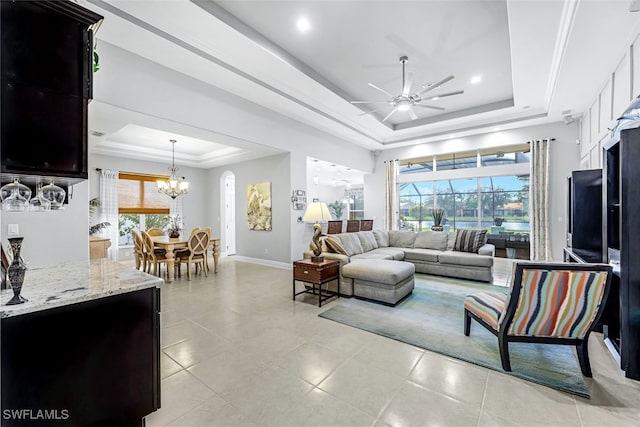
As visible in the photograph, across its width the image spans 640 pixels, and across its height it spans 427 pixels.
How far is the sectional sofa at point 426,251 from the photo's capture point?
4.81m

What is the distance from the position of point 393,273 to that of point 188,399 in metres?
2.75

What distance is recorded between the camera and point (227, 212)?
8.92 meters

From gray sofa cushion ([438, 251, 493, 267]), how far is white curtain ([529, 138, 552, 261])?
2464 millimetres

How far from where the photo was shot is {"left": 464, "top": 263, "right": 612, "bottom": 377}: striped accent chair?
2.03 m

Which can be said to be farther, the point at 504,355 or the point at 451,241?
the point at 451,241

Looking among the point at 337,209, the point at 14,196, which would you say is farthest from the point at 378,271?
the point at 337,209

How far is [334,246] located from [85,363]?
3.60 meters

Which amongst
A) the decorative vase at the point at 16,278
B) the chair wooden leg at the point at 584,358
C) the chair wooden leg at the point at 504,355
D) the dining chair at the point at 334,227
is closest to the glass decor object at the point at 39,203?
the decorative vase at the point at 16,278

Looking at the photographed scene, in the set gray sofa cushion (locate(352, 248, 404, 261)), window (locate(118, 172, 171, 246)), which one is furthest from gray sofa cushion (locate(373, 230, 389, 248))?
window (locate(118, 172, 171, 246))

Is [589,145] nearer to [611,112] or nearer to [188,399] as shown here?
[611,112]

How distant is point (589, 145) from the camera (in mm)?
5270

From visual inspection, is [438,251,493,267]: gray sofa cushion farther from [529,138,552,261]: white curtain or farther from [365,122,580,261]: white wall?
[365,122,580,261]: white wall

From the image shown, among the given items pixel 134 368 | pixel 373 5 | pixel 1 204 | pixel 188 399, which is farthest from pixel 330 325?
pixel 373 5

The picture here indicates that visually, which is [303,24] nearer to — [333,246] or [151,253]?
[333,246]
